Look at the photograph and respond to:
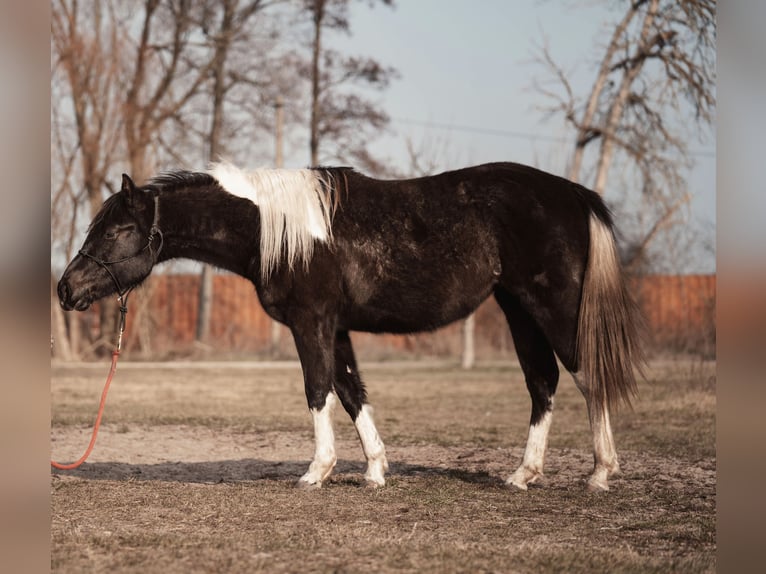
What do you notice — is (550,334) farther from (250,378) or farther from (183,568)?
(250,378)

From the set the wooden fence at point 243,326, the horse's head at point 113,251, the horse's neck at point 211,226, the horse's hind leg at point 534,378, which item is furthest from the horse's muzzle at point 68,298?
the wooden fence at point 243,326

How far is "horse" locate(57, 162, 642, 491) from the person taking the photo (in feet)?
20.2

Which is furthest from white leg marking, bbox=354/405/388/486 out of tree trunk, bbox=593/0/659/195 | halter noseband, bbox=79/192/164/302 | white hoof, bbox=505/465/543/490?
tree trunk, bbox=593/0/659/195

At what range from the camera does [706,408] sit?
470 inches

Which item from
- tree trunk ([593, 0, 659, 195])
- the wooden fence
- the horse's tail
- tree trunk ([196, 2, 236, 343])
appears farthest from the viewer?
tree trunk ([196, 2, 236, 343])

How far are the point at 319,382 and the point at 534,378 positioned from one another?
5.43 ft

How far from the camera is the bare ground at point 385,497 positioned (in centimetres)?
443

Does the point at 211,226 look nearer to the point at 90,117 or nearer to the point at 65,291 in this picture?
the point at 65,291

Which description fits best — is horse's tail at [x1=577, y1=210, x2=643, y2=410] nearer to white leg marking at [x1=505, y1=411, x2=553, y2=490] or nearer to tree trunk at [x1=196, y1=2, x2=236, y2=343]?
white leg marking at [x1=505, y1=411, x2=553, y2=490]

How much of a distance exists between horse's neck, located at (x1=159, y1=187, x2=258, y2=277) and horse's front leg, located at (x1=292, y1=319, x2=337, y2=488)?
2.36ft

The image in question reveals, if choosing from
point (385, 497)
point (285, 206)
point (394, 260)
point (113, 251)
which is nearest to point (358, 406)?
point (385, 497)

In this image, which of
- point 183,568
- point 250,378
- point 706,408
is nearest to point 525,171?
point 183,568

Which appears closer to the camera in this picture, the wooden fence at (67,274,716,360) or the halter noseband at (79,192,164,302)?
the halter noseband at (79,192,164,302)

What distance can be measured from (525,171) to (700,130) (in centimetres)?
1082
